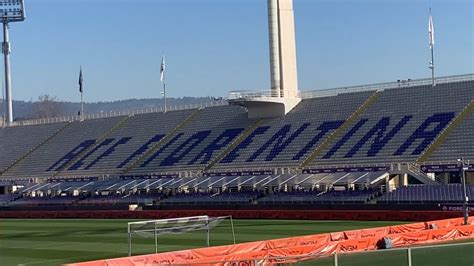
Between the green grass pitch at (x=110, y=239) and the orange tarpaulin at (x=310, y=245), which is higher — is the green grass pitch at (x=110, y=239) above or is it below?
below

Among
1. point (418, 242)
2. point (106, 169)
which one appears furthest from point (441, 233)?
point (106, 169)

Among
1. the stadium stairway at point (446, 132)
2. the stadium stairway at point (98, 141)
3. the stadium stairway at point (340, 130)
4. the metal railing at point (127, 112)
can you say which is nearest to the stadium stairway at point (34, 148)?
the metal railing at point (127, 112)

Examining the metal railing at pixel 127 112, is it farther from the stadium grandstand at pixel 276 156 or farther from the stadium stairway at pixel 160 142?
the stadium stairway at pixel 160 142

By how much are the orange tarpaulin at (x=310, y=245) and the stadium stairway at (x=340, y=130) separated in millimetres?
30149

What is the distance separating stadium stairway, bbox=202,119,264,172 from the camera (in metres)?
72.8

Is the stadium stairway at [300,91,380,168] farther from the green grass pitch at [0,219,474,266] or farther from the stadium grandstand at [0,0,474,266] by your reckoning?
the green grass pitch at [0,219,474,266]

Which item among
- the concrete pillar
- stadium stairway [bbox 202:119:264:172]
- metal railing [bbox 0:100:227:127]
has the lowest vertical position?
stadium stairway [bbox 202:119:264:172]

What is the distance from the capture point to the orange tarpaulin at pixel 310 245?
24.1 m

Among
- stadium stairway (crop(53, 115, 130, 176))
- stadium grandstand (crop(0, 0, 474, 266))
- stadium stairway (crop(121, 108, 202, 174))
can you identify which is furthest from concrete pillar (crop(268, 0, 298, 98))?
stadium stairway (crop(53, 115, 130, 176))

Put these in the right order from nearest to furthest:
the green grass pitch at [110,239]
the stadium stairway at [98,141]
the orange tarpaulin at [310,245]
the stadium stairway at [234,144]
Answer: the orange tarpaulin at [310,245] < the green grass pitch at [110,239] < the stadium stairway at [234,144] < the stadium stairway at [98,141]

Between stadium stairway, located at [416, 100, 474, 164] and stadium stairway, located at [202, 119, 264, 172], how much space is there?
2165 centimetres

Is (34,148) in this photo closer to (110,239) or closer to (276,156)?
(276,156)

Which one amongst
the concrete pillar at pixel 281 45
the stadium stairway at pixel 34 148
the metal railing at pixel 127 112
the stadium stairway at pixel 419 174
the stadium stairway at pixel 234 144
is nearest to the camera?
the stadium stairway at pixel 419 174

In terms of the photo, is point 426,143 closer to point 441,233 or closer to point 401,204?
point 401,204
